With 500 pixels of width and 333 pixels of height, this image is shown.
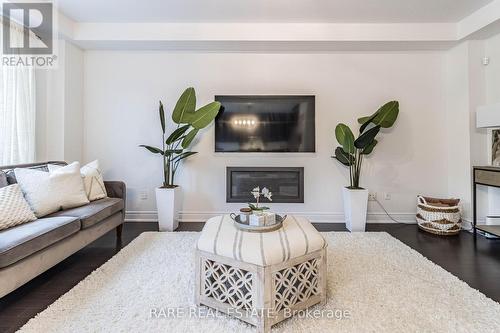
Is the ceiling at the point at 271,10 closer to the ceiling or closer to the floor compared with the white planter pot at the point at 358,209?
closer to the ceiling

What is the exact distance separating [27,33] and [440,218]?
5667 mm

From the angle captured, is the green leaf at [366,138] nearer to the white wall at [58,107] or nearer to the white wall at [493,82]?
the white wall at [493,82]

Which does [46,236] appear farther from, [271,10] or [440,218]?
[440,218]

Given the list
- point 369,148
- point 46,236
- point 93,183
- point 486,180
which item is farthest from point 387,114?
point 46,236

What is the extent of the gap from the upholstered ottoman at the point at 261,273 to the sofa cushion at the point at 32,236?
3.76 feet

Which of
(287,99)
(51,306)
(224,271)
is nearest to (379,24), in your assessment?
(287,99)

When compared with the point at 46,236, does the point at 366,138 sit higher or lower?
higher

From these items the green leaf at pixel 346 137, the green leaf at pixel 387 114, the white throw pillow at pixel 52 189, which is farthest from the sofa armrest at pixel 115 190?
the green leaf at pixel 387 114

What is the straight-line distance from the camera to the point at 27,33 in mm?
3064


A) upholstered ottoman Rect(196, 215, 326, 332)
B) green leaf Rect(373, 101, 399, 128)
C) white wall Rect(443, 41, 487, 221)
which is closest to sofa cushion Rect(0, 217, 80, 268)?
upholstered ottoman Rect(196, 215, 326, 332)

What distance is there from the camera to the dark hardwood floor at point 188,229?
173 centimetres

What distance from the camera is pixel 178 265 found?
2.28 m

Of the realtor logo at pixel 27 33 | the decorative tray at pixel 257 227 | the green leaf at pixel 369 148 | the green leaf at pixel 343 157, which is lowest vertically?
the decorative tray at pixel 257 227

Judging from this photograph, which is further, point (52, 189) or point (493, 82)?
point (493, 82)
